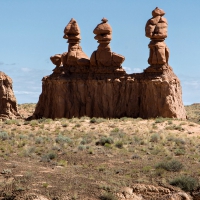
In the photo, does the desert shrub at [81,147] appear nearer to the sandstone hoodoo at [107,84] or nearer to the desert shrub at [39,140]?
the desert shrub at [39,140]

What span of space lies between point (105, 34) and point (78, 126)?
12.0 meters

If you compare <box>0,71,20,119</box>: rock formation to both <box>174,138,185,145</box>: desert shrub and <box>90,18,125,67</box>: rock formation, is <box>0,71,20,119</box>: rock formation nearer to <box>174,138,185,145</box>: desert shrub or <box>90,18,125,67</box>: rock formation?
<box>90,18,125,67</box>: rock formation

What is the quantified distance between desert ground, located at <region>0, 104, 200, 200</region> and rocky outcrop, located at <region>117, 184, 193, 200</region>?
1.22 feet

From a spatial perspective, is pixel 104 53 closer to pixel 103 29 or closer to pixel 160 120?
Answer: pixel 103 29

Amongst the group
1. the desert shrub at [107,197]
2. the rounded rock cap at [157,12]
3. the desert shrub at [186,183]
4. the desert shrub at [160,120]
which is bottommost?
the desert shrub at [107,197]

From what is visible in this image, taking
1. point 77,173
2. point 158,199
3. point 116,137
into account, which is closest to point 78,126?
point 116,137

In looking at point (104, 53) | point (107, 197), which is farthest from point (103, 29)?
point (107, 197)

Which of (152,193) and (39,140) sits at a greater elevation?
(39,140)

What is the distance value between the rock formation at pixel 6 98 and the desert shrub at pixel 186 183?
29.0 m

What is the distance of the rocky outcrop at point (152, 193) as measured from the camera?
27312 mm

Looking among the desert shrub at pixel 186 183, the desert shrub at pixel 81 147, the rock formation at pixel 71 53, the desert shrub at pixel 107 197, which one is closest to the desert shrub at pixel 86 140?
the desert shrub at pixel 81 147

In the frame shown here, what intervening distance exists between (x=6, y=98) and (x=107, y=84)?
9.32 metres

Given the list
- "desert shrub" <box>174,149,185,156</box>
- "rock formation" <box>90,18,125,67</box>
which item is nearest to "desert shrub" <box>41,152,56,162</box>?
"desert shrub" <box>174,149,185,156</box>

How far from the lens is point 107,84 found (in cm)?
5397
